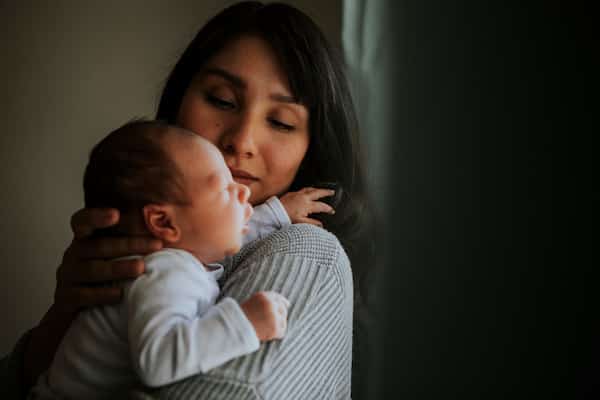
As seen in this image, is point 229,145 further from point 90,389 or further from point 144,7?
point 144,7

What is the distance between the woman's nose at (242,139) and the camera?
107cm

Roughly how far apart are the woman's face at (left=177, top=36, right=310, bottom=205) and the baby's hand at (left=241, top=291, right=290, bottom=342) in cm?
45

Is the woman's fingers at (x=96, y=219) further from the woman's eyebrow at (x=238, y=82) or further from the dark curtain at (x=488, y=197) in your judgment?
the dark curtain at (x=488, y=197)

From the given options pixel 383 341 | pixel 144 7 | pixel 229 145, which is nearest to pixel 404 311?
pixel 383 341

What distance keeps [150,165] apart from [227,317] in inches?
10.3

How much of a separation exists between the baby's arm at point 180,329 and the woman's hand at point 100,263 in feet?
0.15

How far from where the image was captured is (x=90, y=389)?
0.74m

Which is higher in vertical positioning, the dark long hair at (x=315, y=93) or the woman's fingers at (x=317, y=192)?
the dark long hair at (x=315, y=93)

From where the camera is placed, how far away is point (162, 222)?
0.78m

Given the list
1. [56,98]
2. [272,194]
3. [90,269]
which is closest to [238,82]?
[272,194]

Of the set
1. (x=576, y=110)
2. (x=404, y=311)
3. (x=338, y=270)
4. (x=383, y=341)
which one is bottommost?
(x=383, y=341)

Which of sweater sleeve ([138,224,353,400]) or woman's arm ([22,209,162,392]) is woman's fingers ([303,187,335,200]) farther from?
woman's arm ([22,209,162,392])

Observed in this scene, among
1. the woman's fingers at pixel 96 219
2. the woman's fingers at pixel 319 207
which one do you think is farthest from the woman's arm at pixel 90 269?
the woman's fingers at pixel 319 207

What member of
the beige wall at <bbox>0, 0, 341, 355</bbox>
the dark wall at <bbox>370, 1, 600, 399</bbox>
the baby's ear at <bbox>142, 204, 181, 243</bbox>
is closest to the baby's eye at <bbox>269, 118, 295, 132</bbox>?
the dark wall at <bbox>370, 1, 600, 399</bbox>
